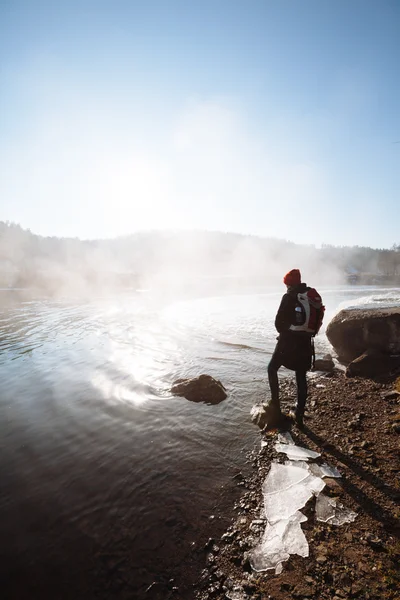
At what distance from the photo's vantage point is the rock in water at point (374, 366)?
6.63 meters

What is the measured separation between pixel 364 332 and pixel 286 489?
20.4ft

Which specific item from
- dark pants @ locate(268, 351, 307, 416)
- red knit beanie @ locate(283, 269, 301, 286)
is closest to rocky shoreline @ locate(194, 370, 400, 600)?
dark pants @ locate(268, 351, 307, 416)

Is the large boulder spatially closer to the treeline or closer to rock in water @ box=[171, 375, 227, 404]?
rock in water @ box=[171, 375, 227, 404]

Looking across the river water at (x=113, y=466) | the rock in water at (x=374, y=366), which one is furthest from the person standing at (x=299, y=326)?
the rock in water at (x=374, y=366)

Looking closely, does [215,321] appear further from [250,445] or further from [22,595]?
[22,595]

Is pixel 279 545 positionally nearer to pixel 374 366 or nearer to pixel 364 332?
pixel 374 366

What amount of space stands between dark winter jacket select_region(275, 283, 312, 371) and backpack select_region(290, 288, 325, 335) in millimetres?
68

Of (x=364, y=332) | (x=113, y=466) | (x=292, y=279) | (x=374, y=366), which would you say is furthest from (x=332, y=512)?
(x=364, y=332)

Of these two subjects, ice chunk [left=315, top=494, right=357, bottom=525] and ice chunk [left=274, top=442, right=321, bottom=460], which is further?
ice chunk [left=274, top=442, right=321, bottom=460]

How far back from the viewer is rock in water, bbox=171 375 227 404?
6.08m

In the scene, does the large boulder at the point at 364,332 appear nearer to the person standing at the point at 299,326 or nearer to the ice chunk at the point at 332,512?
the person standing at the point at 299,326

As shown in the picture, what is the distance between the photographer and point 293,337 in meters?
4.59

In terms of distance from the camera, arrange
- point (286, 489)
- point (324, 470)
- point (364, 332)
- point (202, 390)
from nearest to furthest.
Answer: point (286, 489) → point (324, 470) → point (202, 390) → point (364, 332)

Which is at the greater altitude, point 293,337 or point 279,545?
point 293,337
